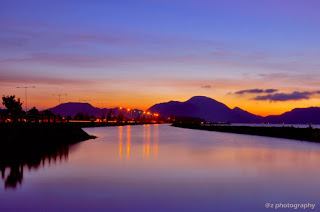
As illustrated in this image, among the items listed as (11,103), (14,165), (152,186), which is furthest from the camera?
(11,103)

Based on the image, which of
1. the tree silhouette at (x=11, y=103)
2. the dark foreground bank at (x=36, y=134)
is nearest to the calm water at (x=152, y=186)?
the dark foreground bank at (x=36, y=134)

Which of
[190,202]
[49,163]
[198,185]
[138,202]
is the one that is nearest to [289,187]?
[198,185]

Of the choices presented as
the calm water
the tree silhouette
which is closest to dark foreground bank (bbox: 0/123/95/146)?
the calm water

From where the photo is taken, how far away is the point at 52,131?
45.5m

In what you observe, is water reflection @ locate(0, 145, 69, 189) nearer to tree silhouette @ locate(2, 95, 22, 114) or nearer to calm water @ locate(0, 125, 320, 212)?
calm water @ locate(0, 125, 320, 212)

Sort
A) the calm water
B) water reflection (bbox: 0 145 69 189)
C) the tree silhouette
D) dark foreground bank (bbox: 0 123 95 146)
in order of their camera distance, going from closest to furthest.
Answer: the calm water < water reflection (bbox: 0 145 69 189) < dark foreground bank (bbox: 0 123 95 146) < the tree silhouette

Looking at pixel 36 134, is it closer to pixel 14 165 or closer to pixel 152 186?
pixel 14 165

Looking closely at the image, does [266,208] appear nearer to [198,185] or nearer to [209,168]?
[198,185]

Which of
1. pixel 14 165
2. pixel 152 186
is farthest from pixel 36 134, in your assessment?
pixel 152 186

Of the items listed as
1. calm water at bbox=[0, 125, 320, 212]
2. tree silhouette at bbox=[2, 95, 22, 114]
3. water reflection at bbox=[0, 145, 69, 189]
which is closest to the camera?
calm water at bbox=[0, 125, 320, 212]

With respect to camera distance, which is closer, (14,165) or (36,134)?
(14,165)

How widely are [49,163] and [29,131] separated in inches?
518

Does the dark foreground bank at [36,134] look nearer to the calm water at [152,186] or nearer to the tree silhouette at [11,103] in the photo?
the calm water at [152,186]

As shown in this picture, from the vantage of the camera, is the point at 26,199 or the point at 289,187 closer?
the point at 26,199
